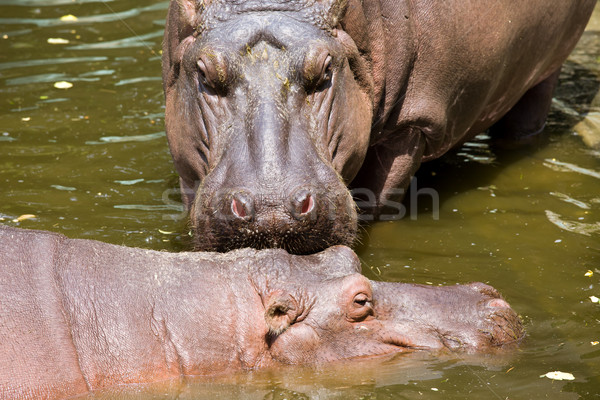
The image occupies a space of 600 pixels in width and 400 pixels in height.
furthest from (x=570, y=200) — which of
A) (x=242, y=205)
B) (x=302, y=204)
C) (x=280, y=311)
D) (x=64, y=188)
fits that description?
(x=64, y=188)

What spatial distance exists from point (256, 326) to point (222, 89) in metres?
1.54

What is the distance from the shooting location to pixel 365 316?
4.82m

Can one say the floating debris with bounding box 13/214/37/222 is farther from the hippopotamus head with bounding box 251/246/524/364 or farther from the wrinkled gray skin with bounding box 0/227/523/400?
the hippopotamus head with bounding box 251/246/524/364

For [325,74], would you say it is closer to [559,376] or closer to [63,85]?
[559,376]

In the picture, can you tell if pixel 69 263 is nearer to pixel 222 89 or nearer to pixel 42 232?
pixel 42 232

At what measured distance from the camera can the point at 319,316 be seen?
4707mm

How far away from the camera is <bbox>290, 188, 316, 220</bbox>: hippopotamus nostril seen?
16.3 feet

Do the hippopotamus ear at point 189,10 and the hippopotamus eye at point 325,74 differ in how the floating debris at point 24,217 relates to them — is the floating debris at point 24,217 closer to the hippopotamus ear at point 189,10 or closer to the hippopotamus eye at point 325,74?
the hippopotamus ear at point 189,10

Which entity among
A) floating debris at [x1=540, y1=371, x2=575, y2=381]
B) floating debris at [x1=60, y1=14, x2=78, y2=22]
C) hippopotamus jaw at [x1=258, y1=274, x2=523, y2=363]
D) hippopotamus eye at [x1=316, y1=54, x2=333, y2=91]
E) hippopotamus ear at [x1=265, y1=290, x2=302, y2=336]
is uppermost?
hippopotamus eye at [x1=316, y1=54, x2=333, y2=91]

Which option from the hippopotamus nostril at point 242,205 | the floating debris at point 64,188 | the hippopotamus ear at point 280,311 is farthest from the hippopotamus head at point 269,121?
the floating debris at point 64,188

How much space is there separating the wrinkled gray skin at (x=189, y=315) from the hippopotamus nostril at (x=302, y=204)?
0.24 m

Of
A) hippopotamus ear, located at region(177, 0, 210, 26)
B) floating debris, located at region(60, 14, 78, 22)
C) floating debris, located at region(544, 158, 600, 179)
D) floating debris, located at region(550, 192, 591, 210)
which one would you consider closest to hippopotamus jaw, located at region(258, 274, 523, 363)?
hippopotamus ear, located at region(177, 0, 210, 26)

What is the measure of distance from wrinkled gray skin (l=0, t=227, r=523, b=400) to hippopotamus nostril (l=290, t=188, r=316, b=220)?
24 centimetres

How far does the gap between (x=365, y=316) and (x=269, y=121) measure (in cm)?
123
